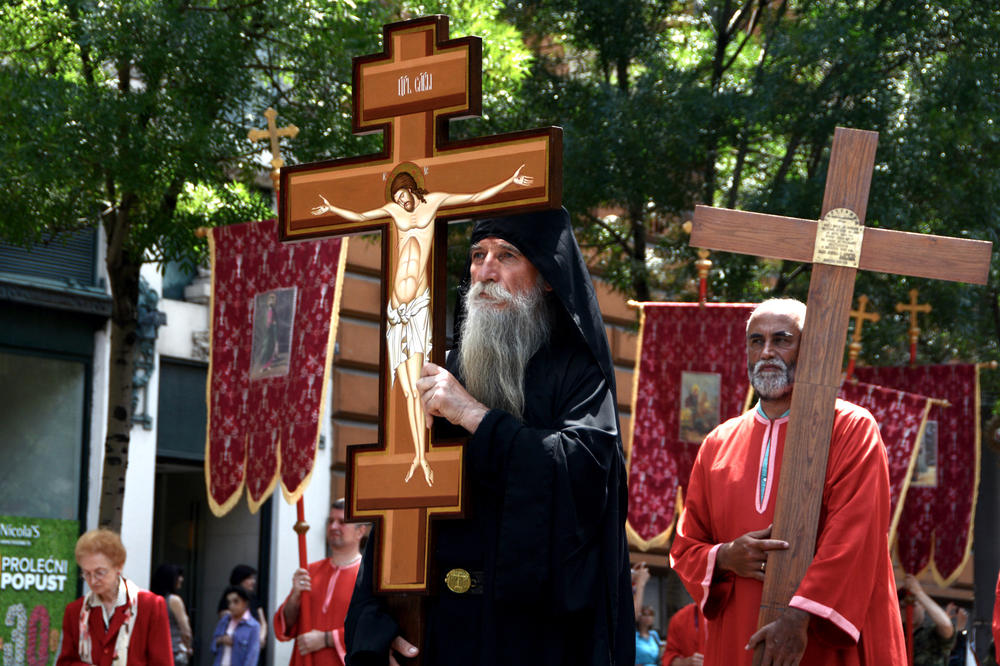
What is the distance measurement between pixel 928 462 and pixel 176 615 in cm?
667

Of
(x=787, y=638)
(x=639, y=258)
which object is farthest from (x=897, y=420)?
(x=787, y=638)

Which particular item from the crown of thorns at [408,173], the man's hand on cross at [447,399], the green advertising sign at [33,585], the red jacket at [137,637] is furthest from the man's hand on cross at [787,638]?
the green advertising sign at [33,585]

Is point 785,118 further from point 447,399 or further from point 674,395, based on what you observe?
point 447,399

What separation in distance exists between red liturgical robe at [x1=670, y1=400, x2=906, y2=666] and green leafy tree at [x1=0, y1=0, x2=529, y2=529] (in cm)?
601

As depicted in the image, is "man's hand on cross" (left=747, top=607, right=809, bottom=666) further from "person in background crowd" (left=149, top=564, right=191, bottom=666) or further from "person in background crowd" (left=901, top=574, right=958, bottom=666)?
"person in background crowd" (left=149, top=564, right=191, bottom=666)

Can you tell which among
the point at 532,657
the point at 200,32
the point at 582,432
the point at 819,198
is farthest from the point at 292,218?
the point at 819,198

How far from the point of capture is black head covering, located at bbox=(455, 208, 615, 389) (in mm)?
4656

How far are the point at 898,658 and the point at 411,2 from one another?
25.6 feet

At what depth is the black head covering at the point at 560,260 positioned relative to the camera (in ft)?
15.3

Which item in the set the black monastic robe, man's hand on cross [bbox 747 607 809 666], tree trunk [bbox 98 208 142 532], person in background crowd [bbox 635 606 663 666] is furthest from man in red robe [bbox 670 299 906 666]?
person in background crowd [bbox 635 606 663 666]

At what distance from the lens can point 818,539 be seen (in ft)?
17.7

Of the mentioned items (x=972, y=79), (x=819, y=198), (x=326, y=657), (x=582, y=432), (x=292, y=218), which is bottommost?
(x=326, y=657)

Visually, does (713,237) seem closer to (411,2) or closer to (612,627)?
(612,627)

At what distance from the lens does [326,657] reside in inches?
379
